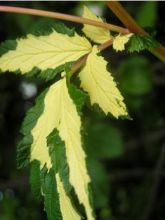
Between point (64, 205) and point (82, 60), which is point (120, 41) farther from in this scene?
point (64, 205)

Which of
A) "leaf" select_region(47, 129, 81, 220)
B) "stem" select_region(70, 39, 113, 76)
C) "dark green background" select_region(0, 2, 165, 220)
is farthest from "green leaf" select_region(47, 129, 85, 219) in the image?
"dark green background" select_region(0, 2, 165, 220)

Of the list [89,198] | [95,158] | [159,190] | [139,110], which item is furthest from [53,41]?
[159,190]

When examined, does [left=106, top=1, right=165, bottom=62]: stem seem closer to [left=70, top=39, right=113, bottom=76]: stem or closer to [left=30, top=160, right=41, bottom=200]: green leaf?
[left=70, top=39, right=113, bottom=76]: stem

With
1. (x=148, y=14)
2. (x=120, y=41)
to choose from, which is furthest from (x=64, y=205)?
(x=148, y=14)

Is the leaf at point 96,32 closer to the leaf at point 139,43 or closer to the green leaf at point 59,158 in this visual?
the leaf at point 139,43

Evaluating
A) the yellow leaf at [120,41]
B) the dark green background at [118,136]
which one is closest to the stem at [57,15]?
the yellow leaf at [120,41]

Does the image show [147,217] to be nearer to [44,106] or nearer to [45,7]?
[45,7]
